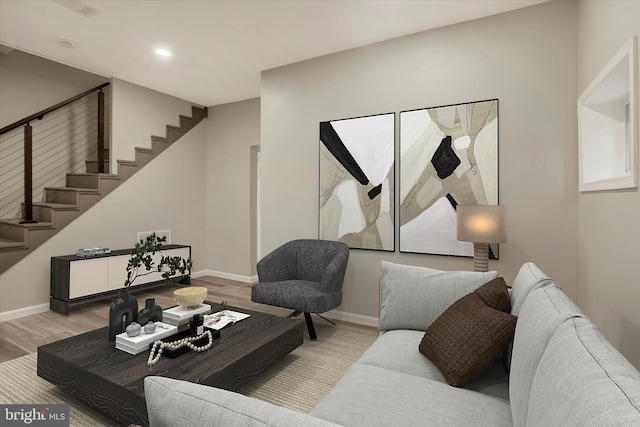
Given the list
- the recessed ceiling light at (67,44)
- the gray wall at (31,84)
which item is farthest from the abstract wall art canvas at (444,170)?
the gray wall at (31,84)

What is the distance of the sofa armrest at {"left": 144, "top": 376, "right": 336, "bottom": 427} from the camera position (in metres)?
0.61

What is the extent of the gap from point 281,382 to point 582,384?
75.6 inches

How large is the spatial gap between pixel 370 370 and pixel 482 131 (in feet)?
7.54

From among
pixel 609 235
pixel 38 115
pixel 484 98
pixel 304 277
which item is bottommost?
pixel 304 277

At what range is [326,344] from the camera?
9.53 feet

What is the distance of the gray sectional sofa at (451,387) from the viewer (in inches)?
24.9

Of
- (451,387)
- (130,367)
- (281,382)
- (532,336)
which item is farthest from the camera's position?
(281,382)

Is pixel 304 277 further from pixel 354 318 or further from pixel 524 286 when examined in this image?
pixel 524 286

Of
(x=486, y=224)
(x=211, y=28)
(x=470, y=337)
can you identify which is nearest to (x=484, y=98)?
(x=486, y=224)

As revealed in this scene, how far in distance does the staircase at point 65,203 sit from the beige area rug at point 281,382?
5.04 ft

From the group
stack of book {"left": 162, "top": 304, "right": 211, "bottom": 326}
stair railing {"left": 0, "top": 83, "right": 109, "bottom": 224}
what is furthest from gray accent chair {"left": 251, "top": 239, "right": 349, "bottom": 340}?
stair railing {"left": 0, "top": 83, "right": 109, "bottom": 224}

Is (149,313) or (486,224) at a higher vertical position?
(486,224)

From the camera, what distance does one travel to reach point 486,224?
2482 mm

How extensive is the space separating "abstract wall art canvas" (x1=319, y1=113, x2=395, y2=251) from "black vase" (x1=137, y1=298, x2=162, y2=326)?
187cm
